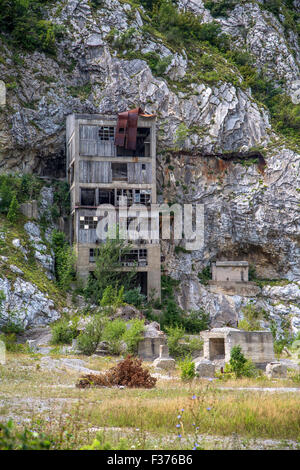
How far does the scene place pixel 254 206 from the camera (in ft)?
206

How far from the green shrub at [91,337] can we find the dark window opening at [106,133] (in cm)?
2439

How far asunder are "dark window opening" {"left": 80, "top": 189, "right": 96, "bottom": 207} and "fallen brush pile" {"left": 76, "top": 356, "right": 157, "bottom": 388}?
33.2 metres

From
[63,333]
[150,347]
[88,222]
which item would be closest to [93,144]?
[88,222]

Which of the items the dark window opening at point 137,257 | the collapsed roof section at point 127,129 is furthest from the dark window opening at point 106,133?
the dark window opening at point 137,257

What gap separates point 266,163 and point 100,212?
66.4ft

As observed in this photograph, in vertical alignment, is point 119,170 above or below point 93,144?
below

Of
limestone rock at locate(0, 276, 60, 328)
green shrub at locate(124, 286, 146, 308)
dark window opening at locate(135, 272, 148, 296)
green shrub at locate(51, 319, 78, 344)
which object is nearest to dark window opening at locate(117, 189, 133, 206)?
dark window opening at locate(135, 272, 148, 296)

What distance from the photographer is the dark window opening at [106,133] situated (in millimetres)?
57344

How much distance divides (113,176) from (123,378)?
35.3 m

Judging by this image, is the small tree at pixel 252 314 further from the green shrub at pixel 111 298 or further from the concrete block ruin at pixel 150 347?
the concrete block ruin at pixel 150 347

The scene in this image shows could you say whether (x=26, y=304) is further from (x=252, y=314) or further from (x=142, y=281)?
(x=252, y=314)

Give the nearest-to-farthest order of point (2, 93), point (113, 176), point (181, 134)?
1. point (113, 176)
2. point (2, 93)
3. point (181, 134)

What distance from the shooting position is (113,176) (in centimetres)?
5741
